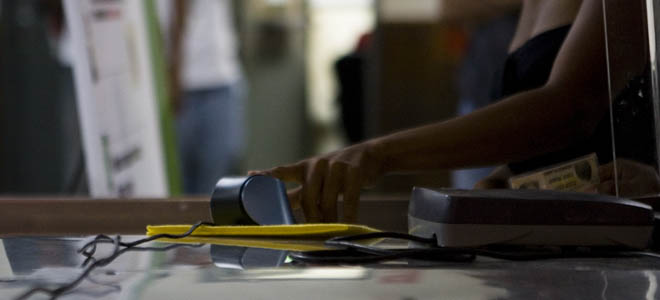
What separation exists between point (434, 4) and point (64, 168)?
6.40ft

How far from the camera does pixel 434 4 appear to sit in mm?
3869

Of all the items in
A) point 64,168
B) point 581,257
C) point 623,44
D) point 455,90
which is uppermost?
point 623,44

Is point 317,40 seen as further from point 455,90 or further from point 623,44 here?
point 623,44

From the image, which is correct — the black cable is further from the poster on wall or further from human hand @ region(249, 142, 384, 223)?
the poster on wall

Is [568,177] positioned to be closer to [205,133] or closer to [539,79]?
[539,79]

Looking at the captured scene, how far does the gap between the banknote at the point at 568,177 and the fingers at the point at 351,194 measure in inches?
5.6

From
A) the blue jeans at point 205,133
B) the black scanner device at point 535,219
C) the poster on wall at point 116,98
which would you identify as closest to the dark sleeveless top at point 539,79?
the black scanner device at point 535,219

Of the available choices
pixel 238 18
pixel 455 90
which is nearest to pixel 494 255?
pixel 455 90

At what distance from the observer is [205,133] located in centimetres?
385

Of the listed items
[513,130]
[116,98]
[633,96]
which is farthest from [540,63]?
[116,98]

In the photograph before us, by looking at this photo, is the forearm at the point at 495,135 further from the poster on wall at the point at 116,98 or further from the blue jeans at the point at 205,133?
the blue jeans at the point at 205,133

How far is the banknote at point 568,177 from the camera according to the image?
2.50 ft

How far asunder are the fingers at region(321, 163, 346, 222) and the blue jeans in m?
3.08

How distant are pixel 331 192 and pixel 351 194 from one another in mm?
24
